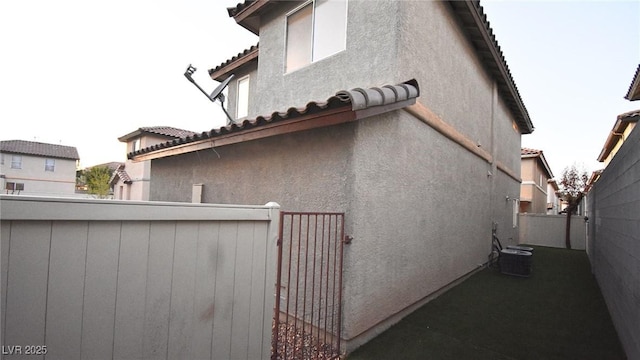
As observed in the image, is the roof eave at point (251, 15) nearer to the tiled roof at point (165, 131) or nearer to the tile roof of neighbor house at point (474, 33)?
the tile roof of neighbor house at point (474, 33)

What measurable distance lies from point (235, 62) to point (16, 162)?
40816mm

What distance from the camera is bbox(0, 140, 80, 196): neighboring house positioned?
34344mm

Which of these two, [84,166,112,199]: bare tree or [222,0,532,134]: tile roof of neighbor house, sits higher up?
[222,0,532,134]: tile roof of neighbor house

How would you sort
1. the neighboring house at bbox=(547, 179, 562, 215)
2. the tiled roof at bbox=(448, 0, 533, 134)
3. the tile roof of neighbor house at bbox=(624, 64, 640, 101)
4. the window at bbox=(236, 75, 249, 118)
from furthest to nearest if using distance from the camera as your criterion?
1. the neighboring house at bbox=(547, 179, 562, 215)
2. the window at bbox=(236, 75, 249, 118)
3. the tile roof of neighbor house at bbox=(624, 64, 640, 101)
4. the tiled roof at bbox=(448, 0, 533, 134)

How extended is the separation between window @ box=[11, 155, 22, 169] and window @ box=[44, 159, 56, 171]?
2259 mm

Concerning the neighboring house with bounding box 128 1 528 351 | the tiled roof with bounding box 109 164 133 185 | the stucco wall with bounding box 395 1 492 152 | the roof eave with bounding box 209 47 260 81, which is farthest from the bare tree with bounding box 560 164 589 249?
the tiled roof with bounding box 109 164 133 185

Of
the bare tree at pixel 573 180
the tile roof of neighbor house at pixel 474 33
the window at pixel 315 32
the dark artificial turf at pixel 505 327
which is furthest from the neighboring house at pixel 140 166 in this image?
the bare tree at pixel 573 180

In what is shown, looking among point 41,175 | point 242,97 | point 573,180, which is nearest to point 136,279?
point 242,97

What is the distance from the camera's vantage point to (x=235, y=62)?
9.81 m

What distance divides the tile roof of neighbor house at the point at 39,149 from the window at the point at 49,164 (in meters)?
0.70

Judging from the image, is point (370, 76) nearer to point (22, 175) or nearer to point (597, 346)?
point (597, 346)

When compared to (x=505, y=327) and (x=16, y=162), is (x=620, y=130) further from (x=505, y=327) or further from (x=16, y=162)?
(x=16, y=162)

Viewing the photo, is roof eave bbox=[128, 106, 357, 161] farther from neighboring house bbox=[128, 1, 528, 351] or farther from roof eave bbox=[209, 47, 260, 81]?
roof eave bbox=[209, 47, 260, 81]

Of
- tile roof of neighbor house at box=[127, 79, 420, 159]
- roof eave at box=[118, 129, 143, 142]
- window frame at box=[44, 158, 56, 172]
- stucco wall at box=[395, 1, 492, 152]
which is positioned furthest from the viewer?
window frame at box=[44, 158, 56, 172]
